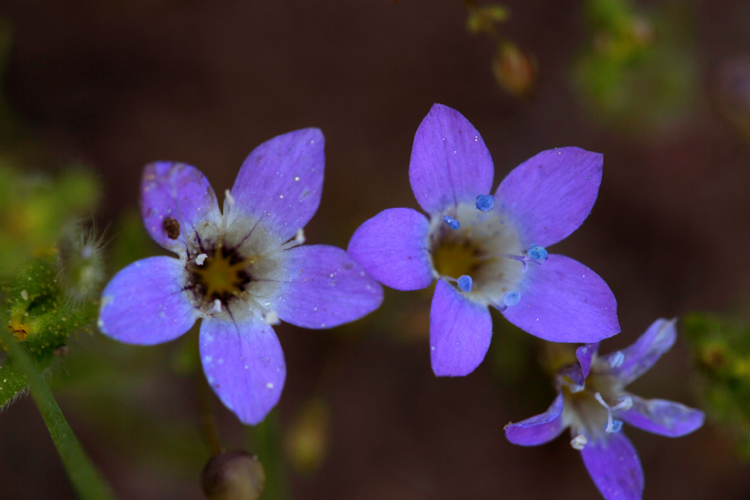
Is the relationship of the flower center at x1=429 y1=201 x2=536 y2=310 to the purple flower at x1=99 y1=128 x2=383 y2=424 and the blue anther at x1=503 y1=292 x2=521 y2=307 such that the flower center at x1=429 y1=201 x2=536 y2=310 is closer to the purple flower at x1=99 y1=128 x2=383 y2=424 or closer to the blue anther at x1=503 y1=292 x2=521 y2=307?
the blue anther at x1=503 y1=292 x2=521 y2=307

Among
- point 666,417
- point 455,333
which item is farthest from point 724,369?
point 455,333

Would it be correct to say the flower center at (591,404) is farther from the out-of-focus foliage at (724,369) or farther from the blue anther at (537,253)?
the out-of-focus foliage at (724,369)

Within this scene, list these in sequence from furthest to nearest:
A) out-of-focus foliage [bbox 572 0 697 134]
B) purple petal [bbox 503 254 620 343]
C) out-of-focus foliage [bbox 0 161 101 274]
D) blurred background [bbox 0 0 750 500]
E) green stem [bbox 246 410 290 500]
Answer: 1. out-of-focus foliage [bbox 572 0 697 134]
2. blurred background [bbox 0 0 750 500]
3. green stem [bbox 246 410 290 500]
4. purple petal [bbox 503 254 620 343]
5. out-of-focus foliage [bbox 0 161 101 274]

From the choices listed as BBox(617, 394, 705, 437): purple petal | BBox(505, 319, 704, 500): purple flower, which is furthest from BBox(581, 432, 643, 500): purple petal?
BBox(617, 394, 705, 437): purple petal

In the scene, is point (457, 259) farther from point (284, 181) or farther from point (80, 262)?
point (80, 262)

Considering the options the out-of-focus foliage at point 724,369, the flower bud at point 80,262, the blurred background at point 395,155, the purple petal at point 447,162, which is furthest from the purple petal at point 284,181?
the out-of-focus foliage at point 724,369
